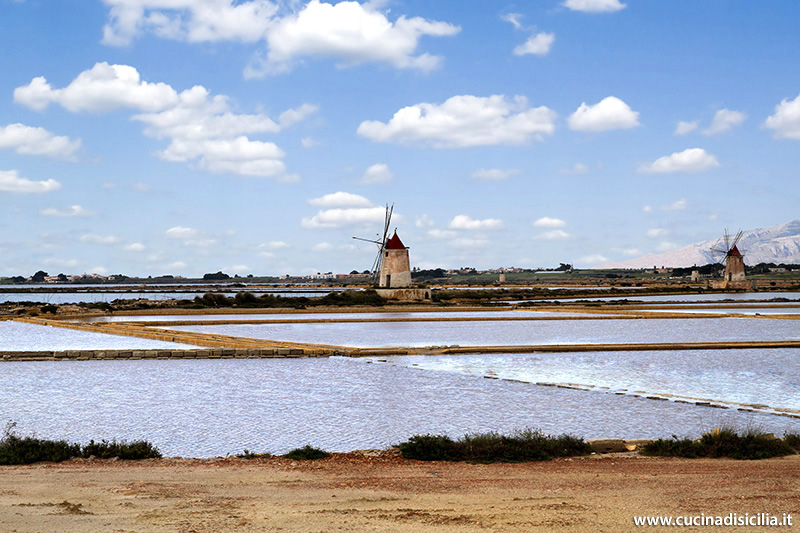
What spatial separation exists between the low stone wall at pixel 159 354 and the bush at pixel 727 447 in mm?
12925

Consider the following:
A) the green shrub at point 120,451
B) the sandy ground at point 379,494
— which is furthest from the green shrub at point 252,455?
the green shrub at point 120,451

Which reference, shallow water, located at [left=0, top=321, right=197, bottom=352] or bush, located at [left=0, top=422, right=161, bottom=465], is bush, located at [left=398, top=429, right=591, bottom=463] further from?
shallow water, located at [left=0, top=321, right=197, bottom=352]

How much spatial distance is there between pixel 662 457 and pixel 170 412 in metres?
7.41

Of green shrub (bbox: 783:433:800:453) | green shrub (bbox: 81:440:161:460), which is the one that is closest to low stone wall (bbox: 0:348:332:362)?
green shrub (bbox: 81:440:161:460)

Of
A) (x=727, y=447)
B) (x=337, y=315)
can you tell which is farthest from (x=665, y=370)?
(x=337, y=315)

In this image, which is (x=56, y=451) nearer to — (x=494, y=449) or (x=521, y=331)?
(x=494, y=449)

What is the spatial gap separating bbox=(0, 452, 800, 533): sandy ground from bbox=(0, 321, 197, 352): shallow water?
46.2 ft

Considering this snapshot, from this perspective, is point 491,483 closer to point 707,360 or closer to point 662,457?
point 662,457

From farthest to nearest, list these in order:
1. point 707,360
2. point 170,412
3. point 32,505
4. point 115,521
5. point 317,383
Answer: point 707,360 < point 317,383 < point 170,412 < point 32,505 < point 115,521

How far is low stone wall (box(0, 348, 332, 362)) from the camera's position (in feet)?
64.9

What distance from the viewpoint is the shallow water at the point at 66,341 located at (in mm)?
22703

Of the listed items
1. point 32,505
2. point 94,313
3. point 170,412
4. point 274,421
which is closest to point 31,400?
point 170,412

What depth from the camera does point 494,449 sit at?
8070 mm

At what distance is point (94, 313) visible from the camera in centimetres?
4031
